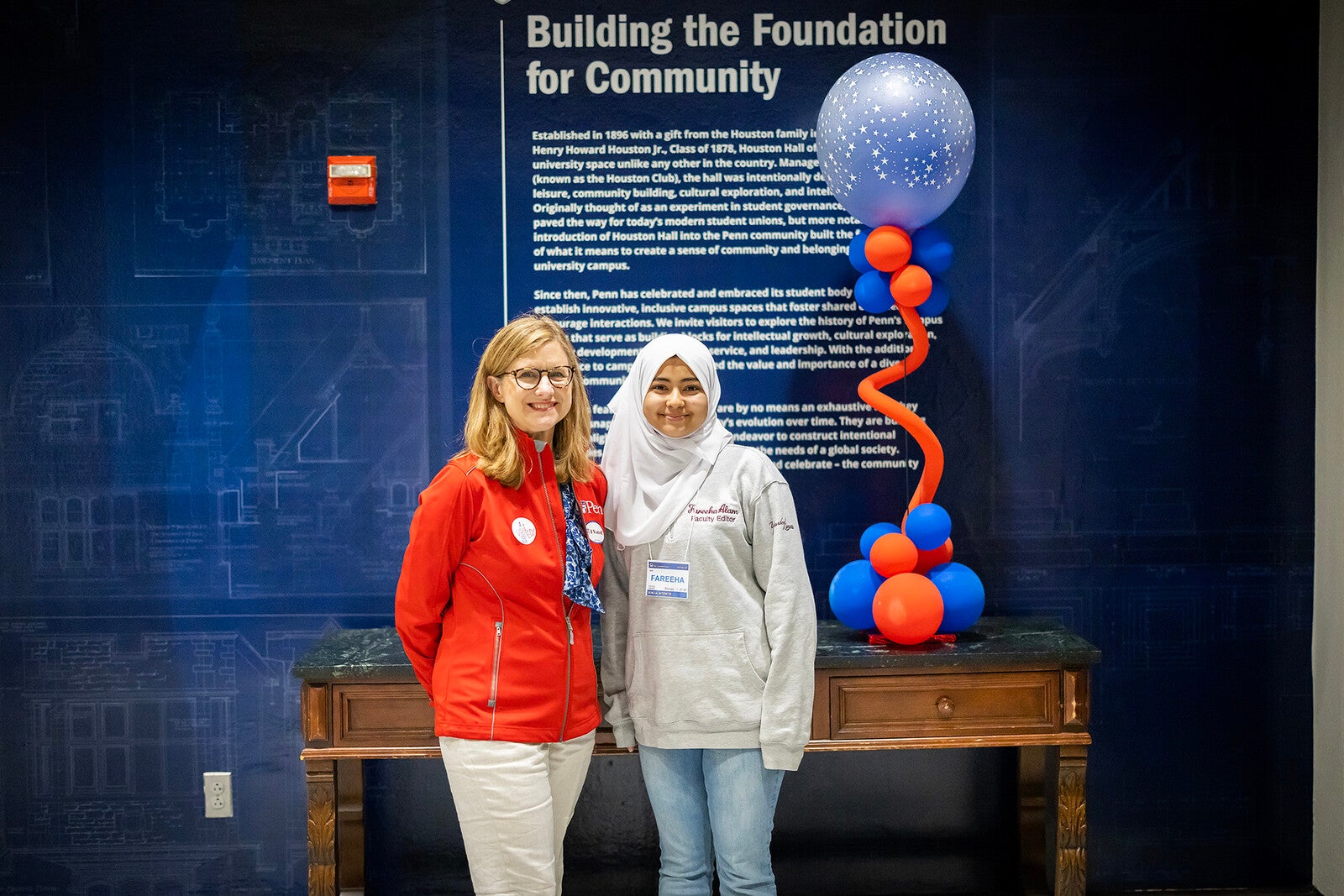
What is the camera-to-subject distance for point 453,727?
6.63ft

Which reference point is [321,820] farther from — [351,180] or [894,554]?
[351,180]

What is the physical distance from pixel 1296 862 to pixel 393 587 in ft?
8.64

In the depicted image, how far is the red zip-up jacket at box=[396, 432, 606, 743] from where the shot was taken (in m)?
2.01

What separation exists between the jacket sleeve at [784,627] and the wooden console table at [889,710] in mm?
359

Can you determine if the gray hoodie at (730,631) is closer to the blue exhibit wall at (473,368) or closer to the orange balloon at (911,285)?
the orange balloon at (911,285)

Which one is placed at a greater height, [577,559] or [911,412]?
[911,412]

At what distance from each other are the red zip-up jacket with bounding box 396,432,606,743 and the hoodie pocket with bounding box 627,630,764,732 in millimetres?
184

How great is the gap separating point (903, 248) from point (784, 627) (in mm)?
965

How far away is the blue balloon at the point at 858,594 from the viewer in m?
2.62

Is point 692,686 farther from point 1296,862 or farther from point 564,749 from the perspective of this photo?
point 1296,862

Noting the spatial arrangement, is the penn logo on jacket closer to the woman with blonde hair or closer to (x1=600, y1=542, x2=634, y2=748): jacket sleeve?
the woman with blonde hair

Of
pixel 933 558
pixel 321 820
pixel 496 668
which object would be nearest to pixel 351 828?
pixel 321 820

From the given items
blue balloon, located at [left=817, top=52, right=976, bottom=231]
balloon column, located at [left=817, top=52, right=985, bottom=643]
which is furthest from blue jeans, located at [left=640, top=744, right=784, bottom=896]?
blue balloon, located at [left=817, top=52, right=976, bottom=231]

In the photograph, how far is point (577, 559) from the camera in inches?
82.0
